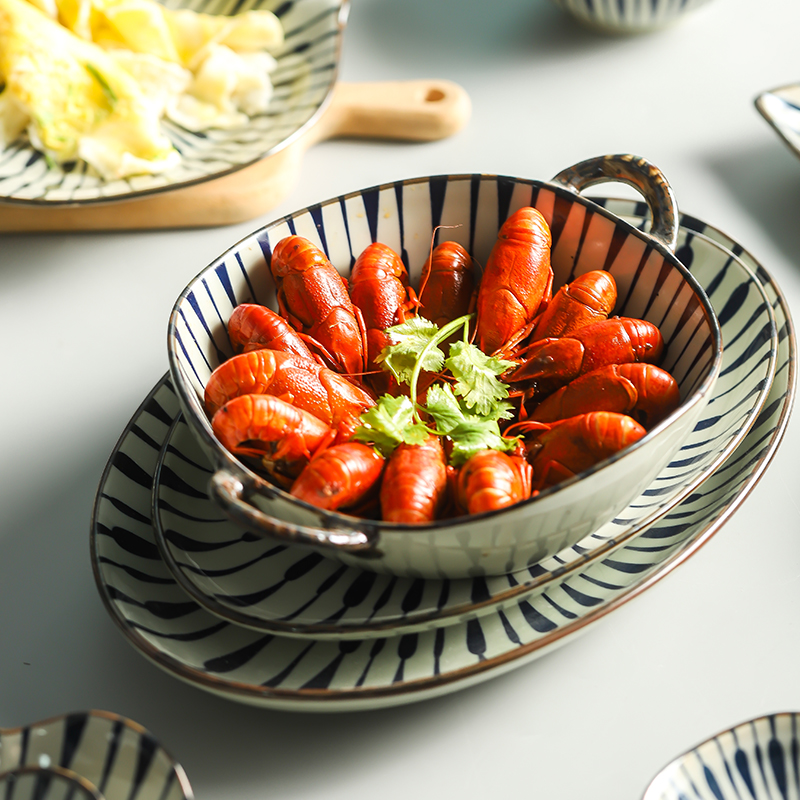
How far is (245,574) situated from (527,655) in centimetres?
25

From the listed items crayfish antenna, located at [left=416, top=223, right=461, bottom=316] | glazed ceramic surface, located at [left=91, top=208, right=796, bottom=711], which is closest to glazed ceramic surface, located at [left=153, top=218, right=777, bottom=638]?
glazed ceramic surface, located at [left=91, top=208, right=796, bottom=711]

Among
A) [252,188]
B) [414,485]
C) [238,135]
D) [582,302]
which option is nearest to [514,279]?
[582,302]

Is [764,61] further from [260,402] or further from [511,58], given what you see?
[260,402]

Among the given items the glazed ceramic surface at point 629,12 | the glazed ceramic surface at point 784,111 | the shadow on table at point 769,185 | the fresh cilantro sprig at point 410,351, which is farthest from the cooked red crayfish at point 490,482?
the glazed ceramic surface at point 629,12

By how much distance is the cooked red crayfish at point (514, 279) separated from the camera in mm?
829

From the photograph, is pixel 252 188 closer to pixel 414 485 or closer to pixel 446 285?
pixel 446 285

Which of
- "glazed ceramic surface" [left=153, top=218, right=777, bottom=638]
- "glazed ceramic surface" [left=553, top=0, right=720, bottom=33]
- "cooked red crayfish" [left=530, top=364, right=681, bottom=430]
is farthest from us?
"glazed ceramic surface" [left=553, top=0, right=720, bottom=33]

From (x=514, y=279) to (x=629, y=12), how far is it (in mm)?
836

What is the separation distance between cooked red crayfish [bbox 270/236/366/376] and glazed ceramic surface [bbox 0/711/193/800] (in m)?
0.41

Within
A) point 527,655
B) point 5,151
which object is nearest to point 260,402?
point 527,655

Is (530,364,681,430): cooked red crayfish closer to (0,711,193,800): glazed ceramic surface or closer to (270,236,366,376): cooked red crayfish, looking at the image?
(270,236,366,376): cooked red crayfish

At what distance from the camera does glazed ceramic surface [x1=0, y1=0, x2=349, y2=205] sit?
110cm

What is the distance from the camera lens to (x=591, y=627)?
60 centimetres

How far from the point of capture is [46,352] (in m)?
1.05
